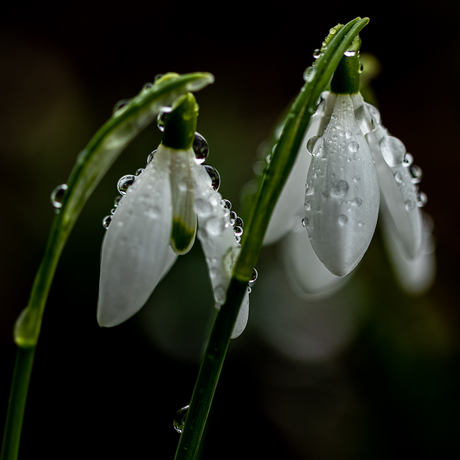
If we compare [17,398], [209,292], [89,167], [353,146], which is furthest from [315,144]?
[209,292]

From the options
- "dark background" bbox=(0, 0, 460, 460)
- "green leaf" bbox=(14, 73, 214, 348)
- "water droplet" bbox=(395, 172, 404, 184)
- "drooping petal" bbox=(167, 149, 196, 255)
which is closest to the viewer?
"green leaf" bbox=(14, 73, 214, 348)

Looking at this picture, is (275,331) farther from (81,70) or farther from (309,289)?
(81,70)

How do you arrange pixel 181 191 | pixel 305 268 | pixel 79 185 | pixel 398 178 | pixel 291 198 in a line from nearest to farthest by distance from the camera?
pixel 79 185
pixel 181 191
pixel 398 178
pixel 291 198
pixel 305 268

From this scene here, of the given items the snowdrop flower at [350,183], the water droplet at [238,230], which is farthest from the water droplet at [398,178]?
the water droplet at [238,230]

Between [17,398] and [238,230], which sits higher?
[238,230]

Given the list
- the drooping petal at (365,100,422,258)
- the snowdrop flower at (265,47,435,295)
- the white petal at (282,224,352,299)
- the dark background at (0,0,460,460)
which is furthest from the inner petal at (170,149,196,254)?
the dark background at (0,0,460,460)

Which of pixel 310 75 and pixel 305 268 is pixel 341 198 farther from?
pixel 305 268

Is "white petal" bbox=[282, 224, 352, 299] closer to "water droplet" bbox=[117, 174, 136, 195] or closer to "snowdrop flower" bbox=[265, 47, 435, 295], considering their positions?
"snowdrop flower" bbox=[265, 47, 435, 295]
